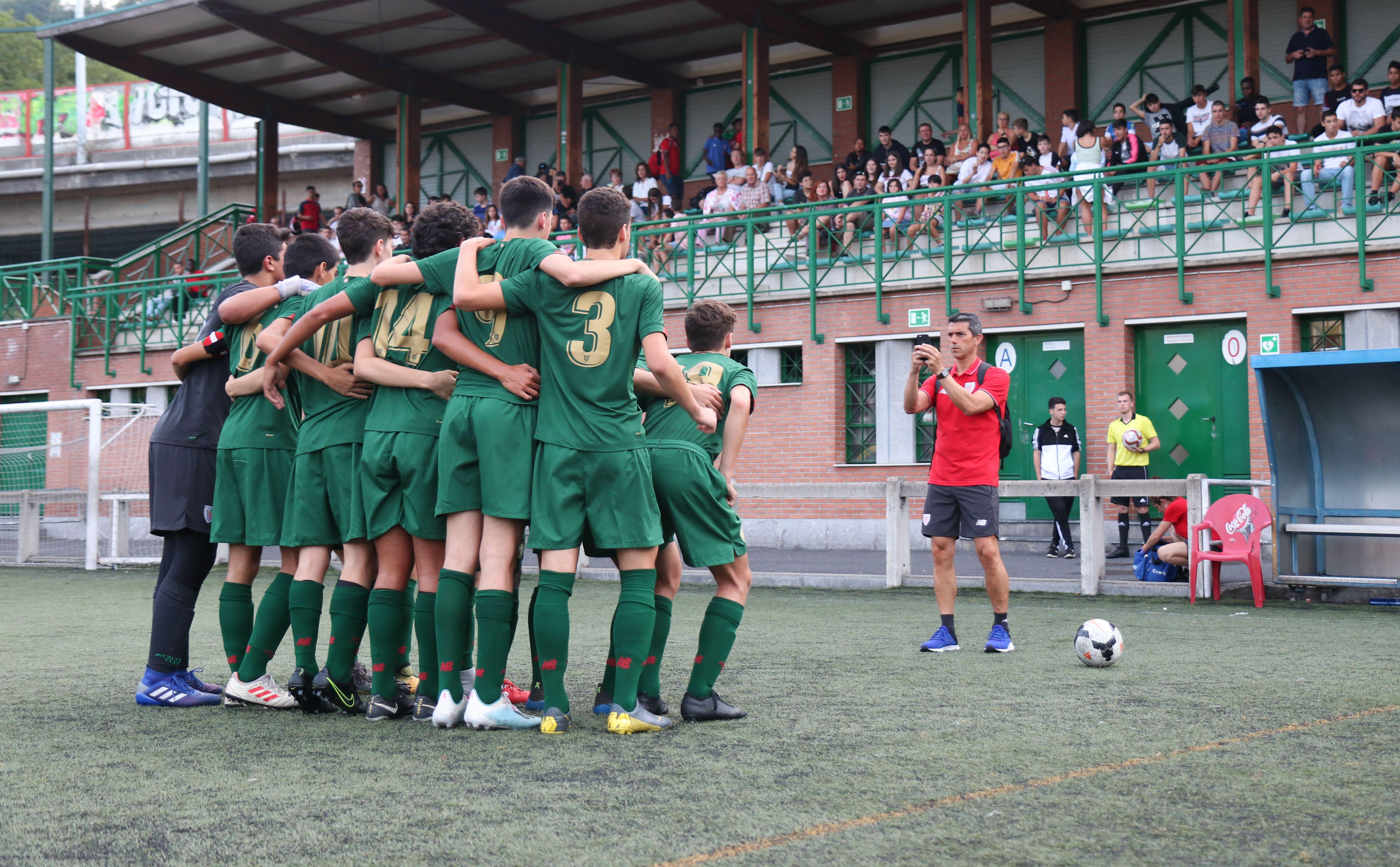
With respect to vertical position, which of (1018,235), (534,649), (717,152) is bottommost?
(534,649)

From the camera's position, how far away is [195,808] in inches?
147

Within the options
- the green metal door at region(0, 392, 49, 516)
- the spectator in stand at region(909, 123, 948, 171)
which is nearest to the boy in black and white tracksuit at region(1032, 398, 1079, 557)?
the spectator in stand at region(909, 123, 948, 171)

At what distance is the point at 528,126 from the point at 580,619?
2207 centimetres

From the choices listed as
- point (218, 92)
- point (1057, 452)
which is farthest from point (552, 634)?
point (218, 92)

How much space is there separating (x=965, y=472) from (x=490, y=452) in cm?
381

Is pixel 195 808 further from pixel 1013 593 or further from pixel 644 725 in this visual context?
pixel 1013 593

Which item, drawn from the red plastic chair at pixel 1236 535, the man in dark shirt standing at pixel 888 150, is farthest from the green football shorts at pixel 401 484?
the man in dark shirt standing at pixel 888 150

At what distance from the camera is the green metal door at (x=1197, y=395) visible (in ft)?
57.2

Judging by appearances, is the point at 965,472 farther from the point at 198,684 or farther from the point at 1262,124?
the point at 1262,124

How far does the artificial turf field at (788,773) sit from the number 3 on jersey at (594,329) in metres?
1.39

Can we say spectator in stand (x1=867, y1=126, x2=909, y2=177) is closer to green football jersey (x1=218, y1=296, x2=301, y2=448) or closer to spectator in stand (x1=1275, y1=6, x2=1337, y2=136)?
spectator in stand (x1=1275, y1=6, x2=1337, y2=136)

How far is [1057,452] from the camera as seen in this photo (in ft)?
57.4

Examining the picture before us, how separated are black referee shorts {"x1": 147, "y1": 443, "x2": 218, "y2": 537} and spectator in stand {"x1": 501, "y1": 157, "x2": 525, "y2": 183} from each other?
19391mm

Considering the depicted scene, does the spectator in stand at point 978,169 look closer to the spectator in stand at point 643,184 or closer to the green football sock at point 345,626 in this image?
the spectator in stand at point 643,184
